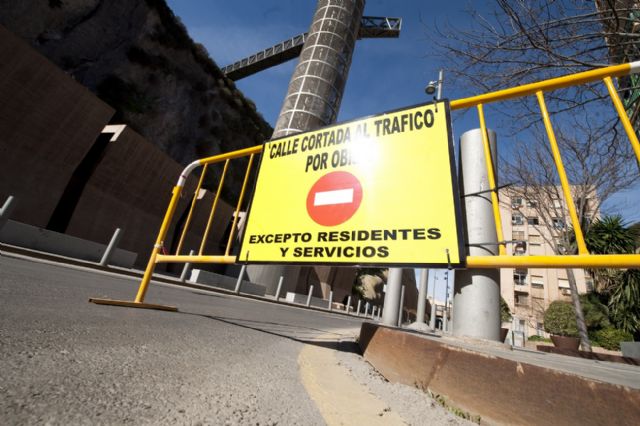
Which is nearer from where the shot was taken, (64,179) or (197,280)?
(197,280)

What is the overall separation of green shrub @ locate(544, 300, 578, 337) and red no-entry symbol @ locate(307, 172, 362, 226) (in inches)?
1041

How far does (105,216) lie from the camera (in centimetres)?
1373

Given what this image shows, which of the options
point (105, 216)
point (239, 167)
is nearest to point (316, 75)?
point (239, 167)

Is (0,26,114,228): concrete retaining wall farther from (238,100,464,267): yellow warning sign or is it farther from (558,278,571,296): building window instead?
(558,278,571,296): building window

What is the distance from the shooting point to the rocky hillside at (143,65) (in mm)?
20391

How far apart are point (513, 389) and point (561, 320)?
1100 inches

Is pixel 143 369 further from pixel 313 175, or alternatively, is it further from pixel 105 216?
pixel 105 216

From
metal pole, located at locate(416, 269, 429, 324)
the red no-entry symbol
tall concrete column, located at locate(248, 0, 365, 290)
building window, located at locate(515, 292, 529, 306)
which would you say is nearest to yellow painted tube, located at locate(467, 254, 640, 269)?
the red no-entry symbol

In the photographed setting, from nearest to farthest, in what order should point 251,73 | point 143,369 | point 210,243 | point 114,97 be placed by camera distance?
1. point 143,369
2. point 210,243
3. point 114,97
4. point 251,73

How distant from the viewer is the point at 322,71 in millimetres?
25375

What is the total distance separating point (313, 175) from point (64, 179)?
14.2 metres

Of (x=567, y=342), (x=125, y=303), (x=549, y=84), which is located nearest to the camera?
(x=549, y=84)

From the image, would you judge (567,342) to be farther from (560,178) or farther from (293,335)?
(560,178)

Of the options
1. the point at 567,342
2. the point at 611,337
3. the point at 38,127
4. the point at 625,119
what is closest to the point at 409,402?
the point at 625,119
